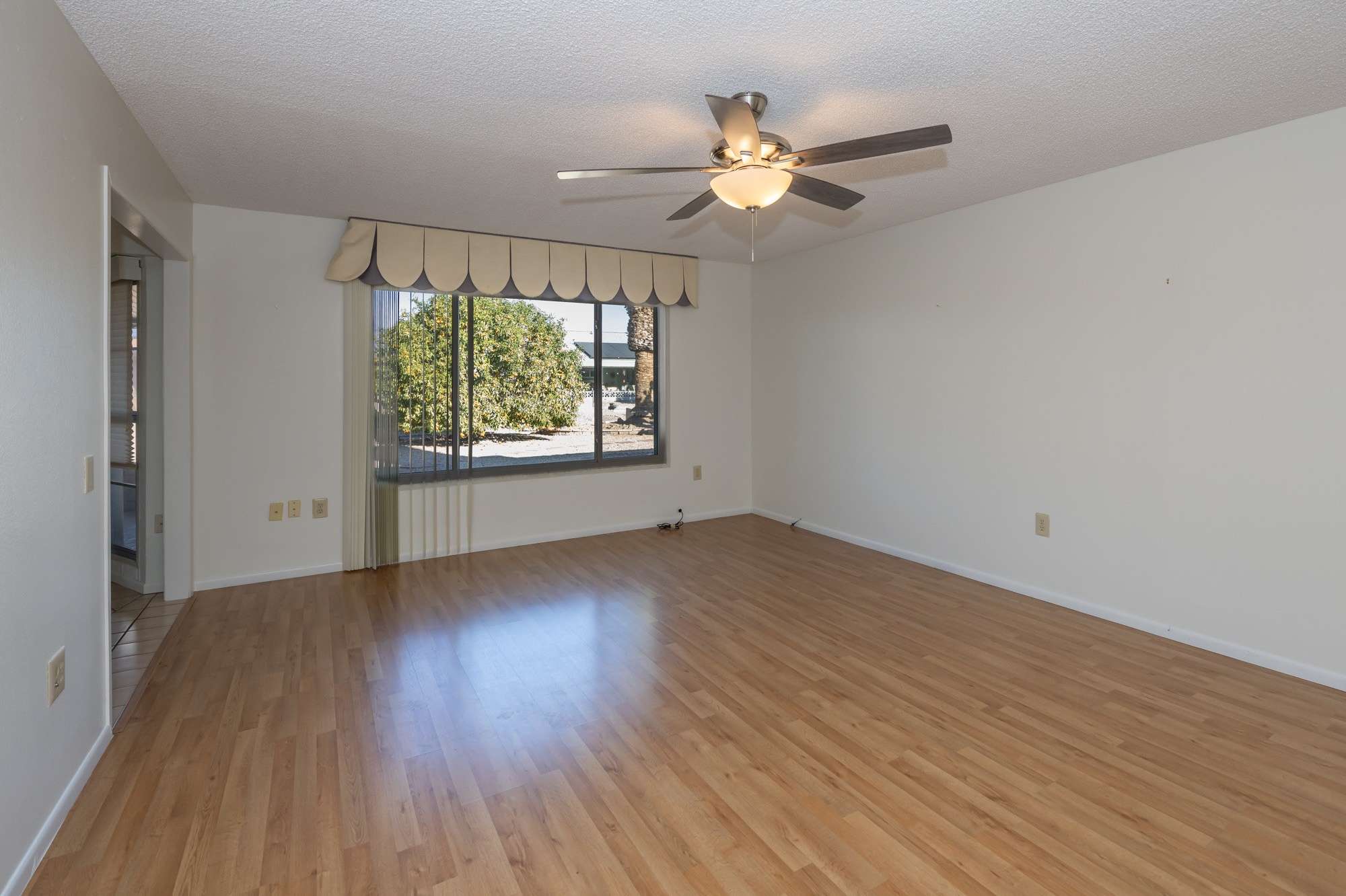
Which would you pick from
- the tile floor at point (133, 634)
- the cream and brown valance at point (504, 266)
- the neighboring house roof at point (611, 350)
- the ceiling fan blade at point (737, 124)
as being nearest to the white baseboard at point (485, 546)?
the tile floor at point (133, 634)

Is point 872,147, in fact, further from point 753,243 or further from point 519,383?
point 519,383

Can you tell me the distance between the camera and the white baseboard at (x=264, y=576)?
396 centimetres

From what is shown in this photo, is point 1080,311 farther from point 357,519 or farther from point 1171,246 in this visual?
point 357,519

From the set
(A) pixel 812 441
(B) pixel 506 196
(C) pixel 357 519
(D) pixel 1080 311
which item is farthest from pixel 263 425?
(D) pixel 1080 311

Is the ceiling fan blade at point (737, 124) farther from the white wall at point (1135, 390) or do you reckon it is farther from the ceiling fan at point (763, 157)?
the white wall at point (1135, 390)

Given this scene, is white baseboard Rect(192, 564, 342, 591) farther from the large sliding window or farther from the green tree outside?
the green tree outside

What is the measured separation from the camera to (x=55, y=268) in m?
1.88

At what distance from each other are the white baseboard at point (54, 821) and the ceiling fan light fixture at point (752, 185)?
9.28 feet

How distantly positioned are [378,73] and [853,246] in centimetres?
350

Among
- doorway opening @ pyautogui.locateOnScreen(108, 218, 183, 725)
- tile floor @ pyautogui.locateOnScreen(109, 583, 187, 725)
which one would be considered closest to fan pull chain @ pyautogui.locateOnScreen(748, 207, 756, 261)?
doorway opening @ pyautogui.locateOnScreen(108, 218, 183, 725)

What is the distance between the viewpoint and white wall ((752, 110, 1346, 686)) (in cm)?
274

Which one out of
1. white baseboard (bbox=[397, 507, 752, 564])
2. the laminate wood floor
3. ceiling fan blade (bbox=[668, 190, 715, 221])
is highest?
ceiling fan blade (bbox=[668, 190, 715, 221])

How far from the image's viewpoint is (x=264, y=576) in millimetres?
4121

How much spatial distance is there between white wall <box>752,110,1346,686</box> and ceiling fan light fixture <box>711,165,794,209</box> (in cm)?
203
